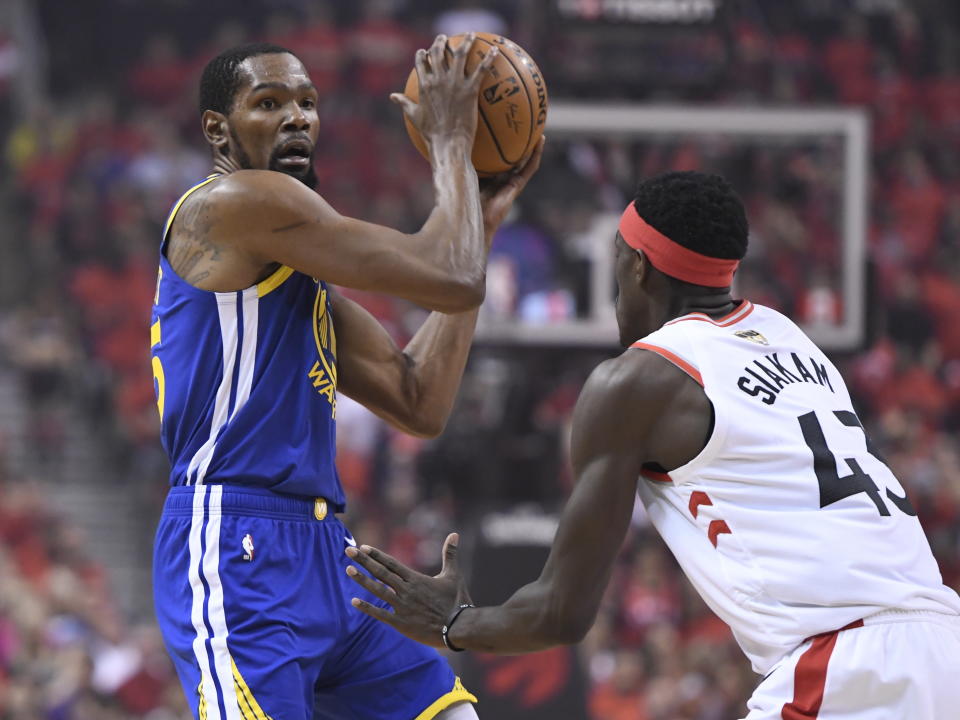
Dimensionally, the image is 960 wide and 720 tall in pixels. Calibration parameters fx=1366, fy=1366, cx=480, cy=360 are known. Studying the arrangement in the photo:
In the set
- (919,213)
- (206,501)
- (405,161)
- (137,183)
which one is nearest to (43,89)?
(137,183)

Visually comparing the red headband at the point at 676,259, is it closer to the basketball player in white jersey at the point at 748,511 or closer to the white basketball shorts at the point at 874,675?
the basketball player in white jersey at the point at 748,511

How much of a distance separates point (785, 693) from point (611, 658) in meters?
6.05

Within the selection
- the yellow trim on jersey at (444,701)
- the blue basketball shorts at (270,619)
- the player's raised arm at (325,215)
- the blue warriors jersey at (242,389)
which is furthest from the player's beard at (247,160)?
the yellow trim on jersey at (444,701)

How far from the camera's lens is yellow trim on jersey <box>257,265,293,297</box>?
3.34 meters

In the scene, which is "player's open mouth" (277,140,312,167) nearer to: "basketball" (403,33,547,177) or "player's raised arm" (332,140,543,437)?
"basketball" (403,33,547,177)

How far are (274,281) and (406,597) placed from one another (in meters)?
0.84

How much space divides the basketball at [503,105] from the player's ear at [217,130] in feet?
1.64

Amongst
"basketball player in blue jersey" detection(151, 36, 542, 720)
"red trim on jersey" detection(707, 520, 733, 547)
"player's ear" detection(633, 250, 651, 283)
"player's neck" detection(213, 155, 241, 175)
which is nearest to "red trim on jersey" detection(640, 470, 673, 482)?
"red trim on jersey" detection(707, 520, 733, 547)

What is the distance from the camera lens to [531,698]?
321 inches

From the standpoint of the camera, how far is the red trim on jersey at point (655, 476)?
307 cm

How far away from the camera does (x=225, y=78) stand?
11.4ft

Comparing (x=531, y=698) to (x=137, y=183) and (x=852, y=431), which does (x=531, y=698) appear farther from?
(x=137, y=183)

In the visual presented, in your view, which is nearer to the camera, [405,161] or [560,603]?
[560,603]

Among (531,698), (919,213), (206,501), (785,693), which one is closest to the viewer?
(785,693)
